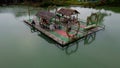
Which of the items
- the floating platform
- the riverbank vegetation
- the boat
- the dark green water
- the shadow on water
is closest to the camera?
the dark green water

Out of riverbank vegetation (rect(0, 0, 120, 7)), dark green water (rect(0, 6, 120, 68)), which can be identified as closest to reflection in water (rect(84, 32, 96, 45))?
dark green water (rect(0, 6, 120, 68))

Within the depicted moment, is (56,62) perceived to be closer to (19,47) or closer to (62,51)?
(62,51)

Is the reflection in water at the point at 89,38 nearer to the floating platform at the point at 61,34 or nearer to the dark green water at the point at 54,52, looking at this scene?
the dark green water at the point at 54,52

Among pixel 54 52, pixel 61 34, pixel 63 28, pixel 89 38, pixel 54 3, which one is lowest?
pixel 54 52

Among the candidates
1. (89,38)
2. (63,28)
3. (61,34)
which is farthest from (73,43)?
(63,28)

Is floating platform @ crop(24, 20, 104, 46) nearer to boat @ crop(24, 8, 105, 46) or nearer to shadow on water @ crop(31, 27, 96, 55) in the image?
boat @ crop(24, 8, 105, 46)

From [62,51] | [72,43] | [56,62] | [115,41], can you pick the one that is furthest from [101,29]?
[56,62]

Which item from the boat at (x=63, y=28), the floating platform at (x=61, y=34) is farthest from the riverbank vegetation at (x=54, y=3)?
the floating platform at (x=61, y=34)

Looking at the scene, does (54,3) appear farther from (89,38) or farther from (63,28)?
(89,38)
